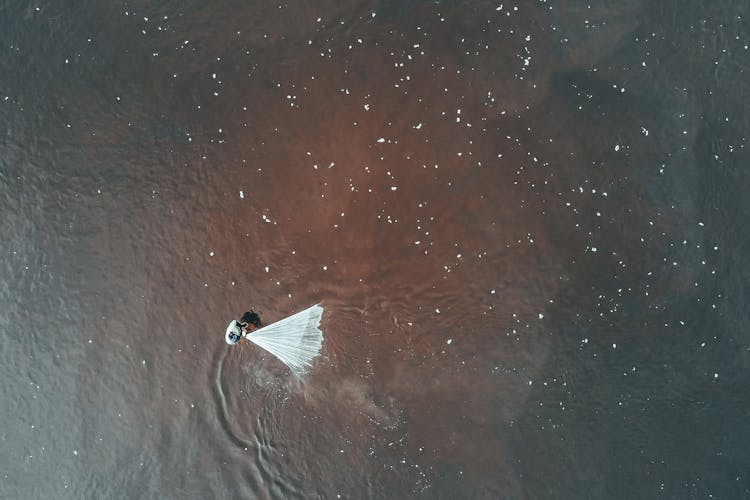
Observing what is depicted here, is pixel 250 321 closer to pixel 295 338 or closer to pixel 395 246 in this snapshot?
pixel 295 338

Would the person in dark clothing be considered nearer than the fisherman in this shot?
No

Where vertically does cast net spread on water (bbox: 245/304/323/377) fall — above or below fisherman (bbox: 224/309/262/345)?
below

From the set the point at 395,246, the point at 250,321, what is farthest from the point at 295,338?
the point at 395,246

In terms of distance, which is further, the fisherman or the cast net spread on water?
the cast net spread on water

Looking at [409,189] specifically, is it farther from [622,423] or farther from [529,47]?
[622,423]
